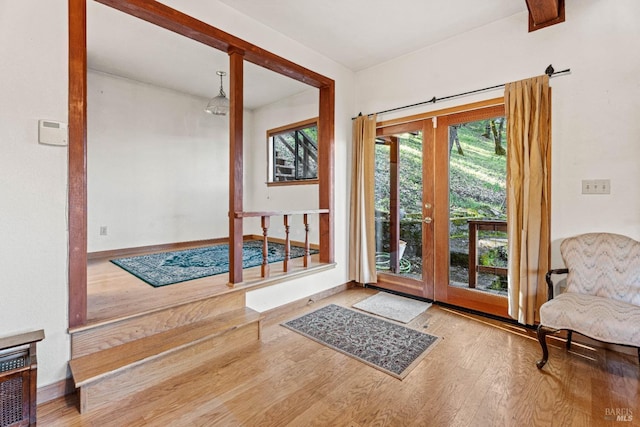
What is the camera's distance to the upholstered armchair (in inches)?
70.8

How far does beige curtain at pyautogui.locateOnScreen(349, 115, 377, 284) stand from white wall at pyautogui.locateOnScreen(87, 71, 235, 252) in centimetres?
260

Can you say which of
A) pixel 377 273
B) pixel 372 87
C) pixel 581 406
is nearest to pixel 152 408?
pixel 581 406

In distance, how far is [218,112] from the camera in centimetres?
391

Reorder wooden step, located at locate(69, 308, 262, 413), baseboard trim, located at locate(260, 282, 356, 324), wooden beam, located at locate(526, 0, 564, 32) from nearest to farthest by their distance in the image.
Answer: wooden step, located at locate(69, 308, 262, 413), wooden beam, located at locate(526, 0, 564, 32), baseboard trim, located at locate(260, 282, 356, 324)

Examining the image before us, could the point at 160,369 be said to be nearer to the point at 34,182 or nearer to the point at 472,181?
the point at 34,182

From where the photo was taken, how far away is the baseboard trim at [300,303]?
2.93 m

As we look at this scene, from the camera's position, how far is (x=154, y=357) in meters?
1.88

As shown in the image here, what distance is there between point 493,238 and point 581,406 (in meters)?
1.54

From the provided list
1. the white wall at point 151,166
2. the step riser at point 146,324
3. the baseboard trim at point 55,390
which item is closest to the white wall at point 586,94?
the step riser at point 146,324

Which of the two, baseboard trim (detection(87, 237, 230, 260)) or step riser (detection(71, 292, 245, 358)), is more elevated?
baseboard trim (detection(87, 237, 230, 260))

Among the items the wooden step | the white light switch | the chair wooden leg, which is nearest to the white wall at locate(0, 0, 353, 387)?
the wooden step

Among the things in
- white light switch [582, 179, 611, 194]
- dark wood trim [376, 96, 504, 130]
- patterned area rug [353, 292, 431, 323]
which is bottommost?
patterned area rug [353, 292, 431, 323]

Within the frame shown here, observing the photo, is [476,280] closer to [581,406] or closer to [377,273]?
[377,273]

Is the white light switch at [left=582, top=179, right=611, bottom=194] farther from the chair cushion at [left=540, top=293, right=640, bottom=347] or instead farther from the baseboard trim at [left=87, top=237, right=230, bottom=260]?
the baseboard trim at [left=87, top=237, right=230, bottom=260]
